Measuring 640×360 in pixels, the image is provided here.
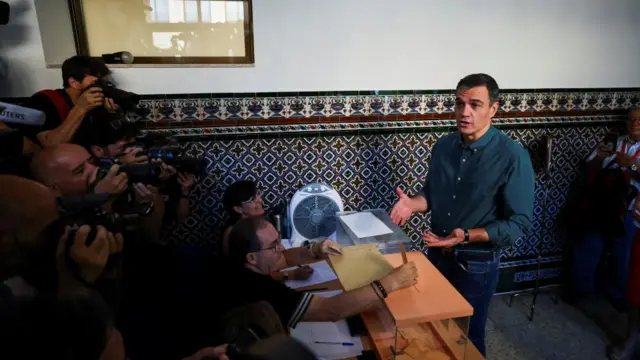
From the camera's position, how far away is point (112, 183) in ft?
3.35

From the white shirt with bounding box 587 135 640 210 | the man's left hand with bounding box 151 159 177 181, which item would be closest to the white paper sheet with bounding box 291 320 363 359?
the man's left hand with bounding box 151 159 177 181

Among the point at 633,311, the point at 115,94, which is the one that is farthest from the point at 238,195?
the point at 633,311

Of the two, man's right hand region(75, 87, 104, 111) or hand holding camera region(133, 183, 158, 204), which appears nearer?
hand holding camera region(133, 183, 158, 204)

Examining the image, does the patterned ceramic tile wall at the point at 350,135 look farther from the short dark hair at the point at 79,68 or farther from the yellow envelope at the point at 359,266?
the yellow envelope at the point at 359,266

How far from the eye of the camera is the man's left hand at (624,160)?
2.39m

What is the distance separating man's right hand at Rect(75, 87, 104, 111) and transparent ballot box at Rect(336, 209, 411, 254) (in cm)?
129

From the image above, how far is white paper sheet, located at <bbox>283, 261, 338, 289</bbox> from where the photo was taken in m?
1.67

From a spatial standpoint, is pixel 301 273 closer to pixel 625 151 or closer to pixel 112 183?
pixel 112 183

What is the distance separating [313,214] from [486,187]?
924 mm

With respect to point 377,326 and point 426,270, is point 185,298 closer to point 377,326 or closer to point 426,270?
point 377,326

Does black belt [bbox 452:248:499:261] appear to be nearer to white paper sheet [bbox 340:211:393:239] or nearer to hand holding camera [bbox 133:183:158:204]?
white paper sheet [bbox 340:211:393:239]

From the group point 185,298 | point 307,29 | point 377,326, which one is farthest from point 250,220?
point 307,29

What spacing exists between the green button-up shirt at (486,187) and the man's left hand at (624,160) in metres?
1.25

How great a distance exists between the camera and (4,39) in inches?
76.5
